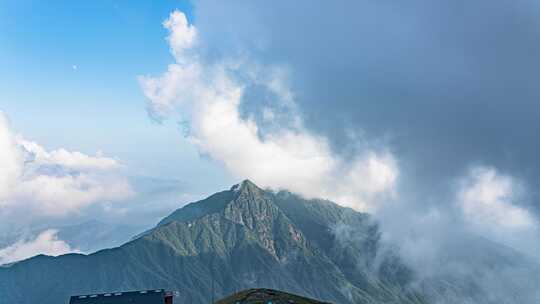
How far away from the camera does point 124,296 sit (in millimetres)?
199875

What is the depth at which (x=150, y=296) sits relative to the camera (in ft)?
646

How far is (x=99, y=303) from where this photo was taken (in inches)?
7864

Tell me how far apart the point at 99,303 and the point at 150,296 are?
2187 cm

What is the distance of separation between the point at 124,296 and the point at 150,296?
1166cm

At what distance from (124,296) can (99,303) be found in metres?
10.5
